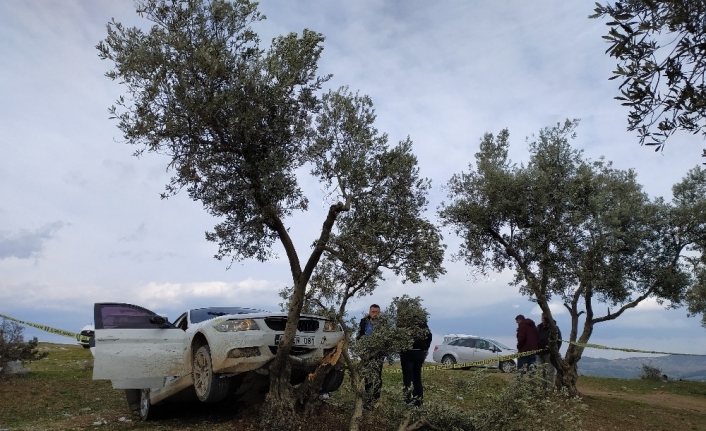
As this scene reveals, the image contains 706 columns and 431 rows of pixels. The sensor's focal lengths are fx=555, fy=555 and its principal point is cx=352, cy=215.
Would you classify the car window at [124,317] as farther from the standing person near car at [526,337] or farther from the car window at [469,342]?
the car window at [469,342]

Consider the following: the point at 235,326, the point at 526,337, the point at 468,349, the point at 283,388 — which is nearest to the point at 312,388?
the point at 283,388

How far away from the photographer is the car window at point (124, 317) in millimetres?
9375

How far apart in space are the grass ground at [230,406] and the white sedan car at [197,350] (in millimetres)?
707

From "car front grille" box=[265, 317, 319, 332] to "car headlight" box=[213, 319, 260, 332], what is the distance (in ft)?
0.89

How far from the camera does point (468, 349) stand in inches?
989

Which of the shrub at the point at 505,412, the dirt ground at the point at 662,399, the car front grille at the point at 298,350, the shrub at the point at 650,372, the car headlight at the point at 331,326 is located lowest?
the dirt ground at the point at 662,399

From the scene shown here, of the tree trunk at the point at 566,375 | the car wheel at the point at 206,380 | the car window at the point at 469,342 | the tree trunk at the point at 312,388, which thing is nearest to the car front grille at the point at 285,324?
the tree trunk at the point at 312,388

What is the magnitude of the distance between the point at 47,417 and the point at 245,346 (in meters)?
5.25

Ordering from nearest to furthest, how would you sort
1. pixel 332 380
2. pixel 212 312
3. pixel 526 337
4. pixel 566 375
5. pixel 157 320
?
pixel 157 320
pixel 332 380
pixel 212 312
pixel 526 337
pixel 566 375

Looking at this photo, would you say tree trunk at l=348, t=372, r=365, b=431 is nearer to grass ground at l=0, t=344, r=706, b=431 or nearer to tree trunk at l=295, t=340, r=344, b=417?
tree trunk at l=295, t=340, r=344, b=417

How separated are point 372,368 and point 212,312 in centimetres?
323

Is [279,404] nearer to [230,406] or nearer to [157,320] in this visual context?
[230,406]

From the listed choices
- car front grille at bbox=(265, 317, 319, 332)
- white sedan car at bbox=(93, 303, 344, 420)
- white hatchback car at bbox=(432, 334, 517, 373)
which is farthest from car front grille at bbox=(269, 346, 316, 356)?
white hatchback car at bbox=(432, 334, 517, 373)

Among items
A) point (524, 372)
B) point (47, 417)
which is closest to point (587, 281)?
point (524, 372)
